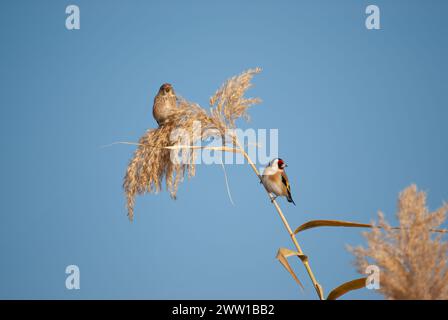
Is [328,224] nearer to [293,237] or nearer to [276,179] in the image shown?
[293,237]

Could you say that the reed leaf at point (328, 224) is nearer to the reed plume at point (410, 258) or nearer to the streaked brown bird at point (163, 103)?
the reed plume at point (410, 258)

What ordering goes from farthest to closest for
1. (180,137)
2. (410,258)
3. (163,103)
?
(163,103)
(180,137)
(410,258)

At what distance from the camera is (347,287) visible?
2.41 meters

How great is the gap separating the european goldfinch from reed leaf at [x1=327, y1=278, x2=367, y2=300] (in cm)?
121

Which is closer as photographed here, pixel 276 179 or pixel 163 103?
pixel 276 179

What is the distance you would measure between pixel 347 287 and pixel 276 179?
5.04 ft

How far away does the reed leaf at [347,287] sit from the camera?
7.72ft

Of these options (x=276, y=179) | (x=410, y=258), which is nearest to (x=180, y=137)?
(x=276, y=179)

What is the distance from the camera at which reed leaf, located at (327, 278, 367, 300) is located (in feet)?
7.72

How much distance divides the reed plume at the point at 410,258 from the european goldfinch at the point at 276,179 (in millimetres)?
1409
